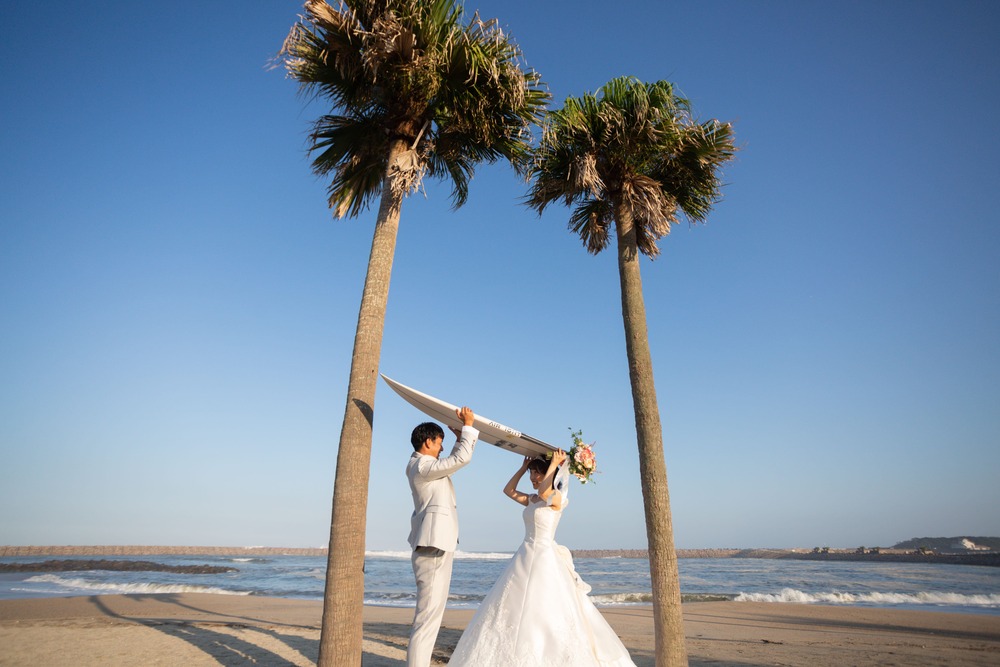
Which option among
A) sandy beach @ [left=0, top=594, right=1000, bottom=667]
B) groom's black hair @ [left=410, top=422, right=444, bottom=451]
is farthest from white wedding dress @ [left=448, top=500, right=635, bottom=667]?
sandy beach @ [left=0, top=594, right=1000, bottom=667]

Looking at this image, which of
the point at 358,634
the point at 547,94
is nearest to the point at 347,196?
the point at 547,94

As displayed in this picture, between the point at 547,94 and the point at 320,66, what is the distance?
8.99 ft

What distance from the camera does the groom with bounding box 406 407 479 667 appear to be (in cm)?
441

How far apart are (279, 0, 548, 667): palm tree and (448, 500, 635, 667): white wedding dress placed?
3.96ft

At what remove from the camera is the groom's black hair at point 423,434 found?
4883 mm

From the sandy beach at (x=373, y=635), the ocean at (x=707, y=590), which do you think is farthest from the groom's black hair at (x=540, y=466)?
the ocean at (x=707, y=590)

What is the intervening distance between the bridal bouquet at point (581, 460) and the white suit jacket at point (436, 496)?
142 cm

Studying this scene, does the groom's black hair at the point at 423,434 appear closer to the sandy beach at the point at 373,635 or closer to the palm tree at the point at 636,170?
the palm tree at the point at 636,170

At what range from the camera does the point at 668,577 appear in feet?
20.1

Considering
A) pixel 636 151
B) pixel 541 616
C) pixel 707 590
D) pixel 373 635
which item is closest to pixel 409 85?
pixel 636 151

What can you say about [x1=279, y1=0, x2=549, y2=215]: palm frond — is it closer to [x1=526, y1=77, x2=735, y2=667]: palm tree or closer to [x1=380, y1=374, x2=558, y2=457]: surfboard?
[x1=526, y1=77, x2=735, y2=667]: palm tree

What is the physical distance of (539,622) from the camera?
4.85m

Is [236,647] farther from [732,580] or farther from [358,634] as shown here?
[732,580]

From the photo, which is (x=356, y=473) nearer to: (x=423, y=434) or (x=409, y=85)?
(x=423, y=434)
